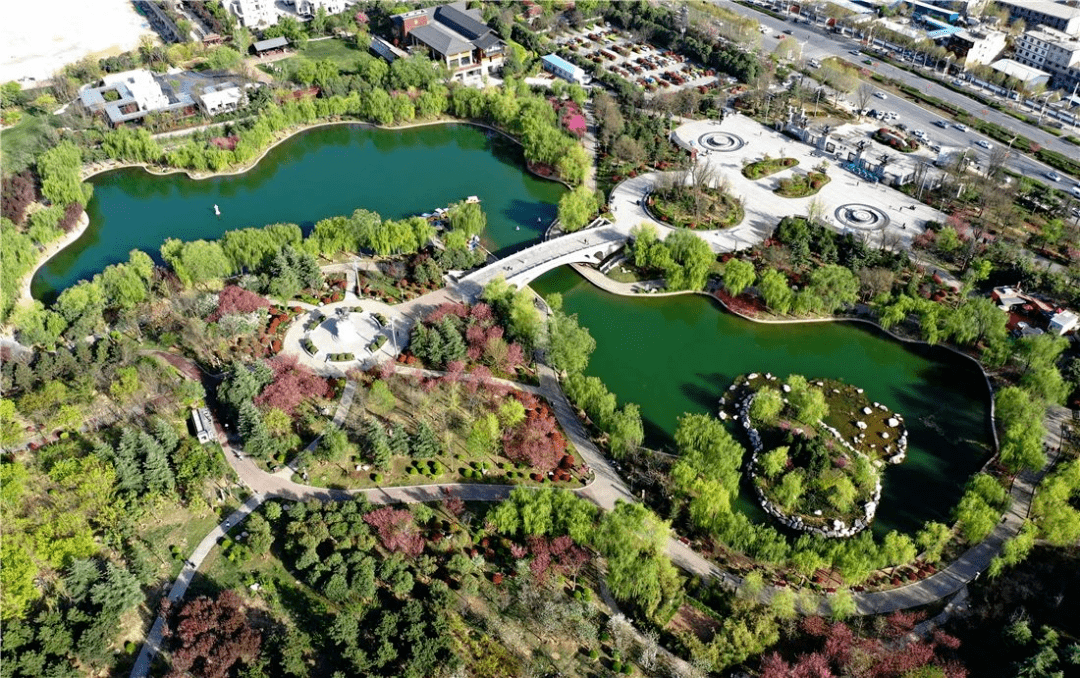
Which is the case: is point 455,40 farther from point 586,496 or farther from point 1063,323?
point 1063,323

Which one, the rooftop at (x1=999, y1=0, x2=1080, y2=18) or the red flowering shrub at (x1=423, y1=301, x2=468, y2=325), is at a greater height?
the rooftop at (x1=999, y1=0, x2=1080, y2=18)

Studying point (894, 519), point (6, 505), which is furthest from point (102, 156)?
point (894, 519)

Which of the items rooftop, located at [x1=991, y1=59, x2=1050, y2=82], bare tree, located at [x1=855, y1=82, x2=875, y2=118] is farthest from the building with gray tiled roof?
rooftop, located at [x1=991, y1=59, x2=1050, y2=82]

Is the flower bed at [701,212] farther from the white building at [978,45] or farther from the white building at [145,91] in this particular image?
the white building at [145,91]

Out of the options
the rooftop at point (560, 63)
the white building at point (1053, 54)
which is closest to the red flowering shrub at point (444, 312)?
the rooftop at point (560, 63)

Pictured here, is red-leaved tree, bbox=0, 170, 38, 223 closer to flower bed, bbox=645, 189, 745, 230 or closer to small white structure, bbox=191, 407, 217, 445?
small white structure, bbox=191, 407, 217, 445
